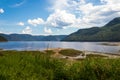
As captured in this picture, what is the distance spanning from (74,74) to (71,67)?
469 mm

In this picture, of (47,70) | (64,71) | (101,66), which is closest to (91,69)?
(101,66)

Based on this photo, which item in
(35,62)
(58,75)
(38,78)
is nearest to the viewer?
(38,78)

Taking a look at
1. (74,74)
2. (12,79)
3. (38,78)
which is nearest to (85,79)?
(74,74)

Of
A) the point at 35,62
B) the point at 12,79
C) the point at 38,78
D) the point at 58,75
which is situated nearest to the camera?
the point at 12,79

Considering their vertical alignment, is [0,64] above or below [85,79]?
above

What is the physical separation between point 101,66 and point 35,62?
3.05 m

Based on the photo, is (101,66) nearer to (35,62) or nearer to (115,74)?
(115,74)

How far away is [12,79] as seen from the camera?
8508mm

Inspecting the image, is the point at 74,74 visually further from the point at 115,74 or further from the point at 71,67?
the point at 115,74

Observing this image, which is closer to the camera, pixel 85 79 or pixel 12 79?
pixel 12 79

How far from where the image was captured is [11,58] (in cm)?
1066

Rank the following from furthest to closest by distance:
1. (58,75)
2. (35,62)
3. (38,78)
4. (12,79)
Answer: (35,62), (58,75), (38,78), (12,79)

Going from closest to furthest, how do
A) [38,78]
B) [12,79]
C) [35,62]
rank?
1. [12,79]
2. [38,78]
3. [35,62]

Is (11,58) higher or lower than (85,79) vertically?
higher
